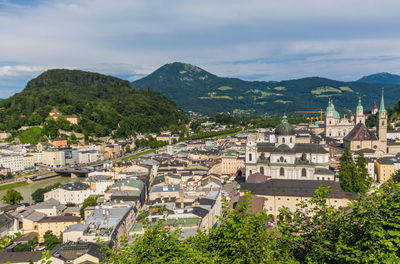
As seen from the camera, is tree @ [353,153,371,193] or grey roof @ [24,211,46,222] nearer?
grey roof @ [24,211,46,222]

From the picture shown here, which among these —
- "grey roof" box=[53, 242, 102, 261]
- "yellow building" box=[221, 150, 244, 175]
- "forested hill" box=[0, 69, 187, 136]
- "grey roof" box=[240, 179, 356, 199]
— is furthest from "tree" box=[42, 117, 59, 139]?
"grey roof" box=[53, 242, 102, 261]

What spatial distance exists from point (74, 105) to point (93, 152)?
80.2 feet

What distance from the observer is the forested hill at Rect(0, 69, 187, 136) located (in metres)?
67.1

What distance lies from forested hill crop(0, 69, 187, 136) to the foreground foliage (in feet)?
207

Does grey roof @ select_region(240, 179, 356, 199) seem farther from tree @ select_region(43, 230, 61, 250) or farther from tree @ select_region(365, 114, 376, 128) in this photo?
tree @ select_region(365, 114, 376, 128)

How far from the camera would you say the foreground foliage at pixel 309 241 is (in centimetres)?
456

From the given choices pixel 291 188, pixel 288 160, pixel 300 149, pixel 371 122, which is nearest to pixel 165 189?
pixel 291 188

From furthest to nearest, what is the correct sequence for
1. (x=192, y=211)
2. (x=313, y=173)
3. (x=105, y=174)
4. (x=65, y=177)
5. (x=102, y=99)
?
(x=102, y=99)
(x=65, y=177)
(x=105, y=174)
(x=313, y=173)
(x=192, y=211)

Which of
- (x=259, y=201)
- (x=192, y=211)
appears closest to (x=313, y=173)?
(x=259, y=201)

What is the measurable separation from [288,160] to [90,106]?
58835 millimetres

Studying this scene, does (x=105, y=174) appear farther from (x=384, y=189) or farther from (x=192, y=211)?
(x=384, y=189)

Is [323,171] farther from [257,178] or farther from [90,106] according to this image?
[90,106]

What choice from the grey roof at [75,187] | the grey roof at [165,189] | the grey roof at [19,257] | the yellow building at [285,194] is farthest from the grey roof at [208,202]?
the grey roof at [75,187]

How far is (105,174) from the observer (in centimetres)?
3400
